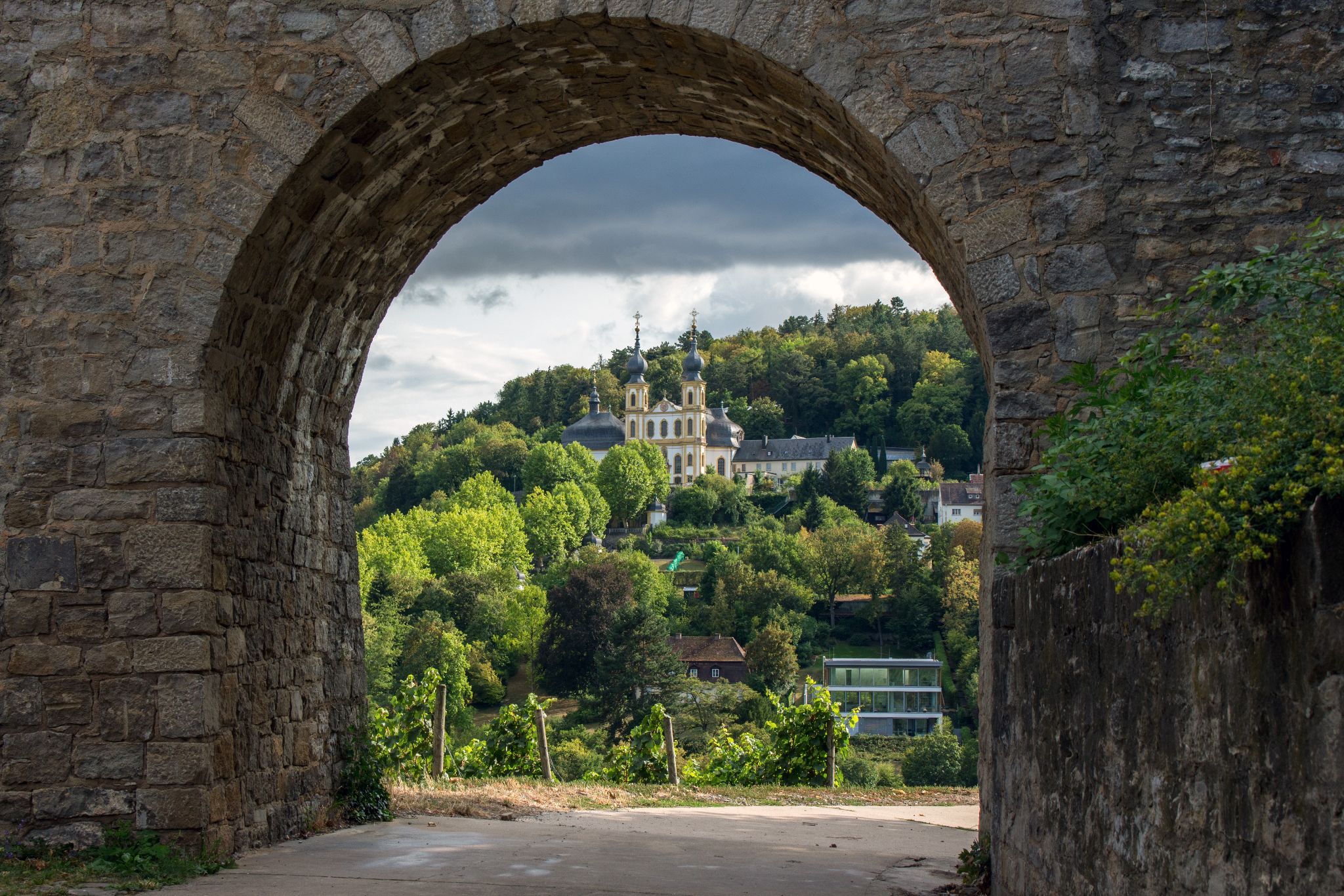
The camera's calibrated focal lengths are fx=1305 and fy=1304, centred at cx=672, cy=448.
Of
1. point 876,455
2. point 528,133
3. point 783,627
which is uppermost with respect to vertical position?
Answer: point 876,455

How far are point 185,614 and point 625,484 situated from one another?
107632mm

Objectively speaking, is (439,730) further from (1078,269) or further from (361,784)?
(1078,269)

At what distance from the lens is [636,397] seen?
137375 millimetres

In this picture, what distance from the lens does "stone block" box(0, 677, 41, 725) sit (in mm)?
6074

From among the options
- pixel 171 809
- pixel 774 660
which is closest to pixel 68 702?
pixel 171 809

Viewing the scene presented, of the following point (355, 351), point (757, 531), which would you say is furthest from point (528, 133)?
point (757, 531)

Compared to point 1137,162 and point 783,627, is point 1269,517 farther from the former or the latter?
point 783,627

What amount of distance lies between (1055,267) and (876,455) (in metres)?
126

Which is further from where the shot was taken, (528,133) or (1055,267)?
(528,133)

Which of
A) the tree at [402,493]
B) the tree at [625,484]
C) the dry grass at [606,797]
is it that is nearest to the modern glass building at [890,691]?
the dry grass at [606,797]

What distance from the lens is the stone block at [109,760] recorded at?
6031 mm

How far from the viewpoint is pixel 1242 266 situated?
3857 mm

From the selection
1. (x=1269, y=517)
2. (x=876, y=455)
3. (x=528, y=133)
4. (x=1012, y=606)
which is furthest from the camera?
(x=876, y=455)

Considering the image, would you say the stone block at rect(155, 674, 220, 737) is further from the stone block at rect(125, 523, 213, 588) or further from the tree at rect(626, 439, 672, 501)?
the tree at rect(626, 439, 672, 501)
